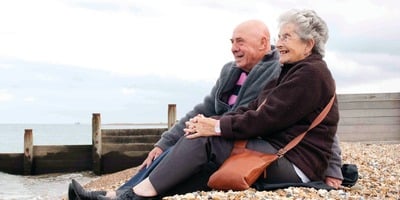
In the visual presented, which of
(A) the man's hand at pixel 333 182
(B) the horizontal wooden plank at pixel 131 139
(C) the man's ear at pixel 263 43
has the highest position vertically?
(C) the man's ear at pixel 263 43

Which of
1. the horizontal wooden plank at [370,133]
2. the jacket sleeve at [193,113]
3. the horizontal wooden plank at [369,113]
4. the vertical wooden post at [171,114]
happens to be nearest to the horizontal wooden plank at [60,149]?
the vertical wooden post at [171,114]

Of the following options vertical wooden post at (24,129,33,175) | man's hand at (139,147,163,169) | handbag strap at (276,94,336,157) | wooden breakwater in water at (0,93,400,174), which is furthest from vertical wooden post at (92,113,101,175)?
handbag strap at (276,94,336,157)

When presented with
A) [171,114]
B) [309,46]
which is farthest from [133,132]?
[309,46]

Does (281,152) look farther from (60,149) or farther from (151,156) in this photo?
(60,149)

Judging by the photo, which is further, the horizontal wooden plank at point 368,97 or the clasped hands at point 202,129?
the horizontal wooden plank at point 368,97

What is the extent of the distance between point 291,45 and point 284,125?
0.48 meters

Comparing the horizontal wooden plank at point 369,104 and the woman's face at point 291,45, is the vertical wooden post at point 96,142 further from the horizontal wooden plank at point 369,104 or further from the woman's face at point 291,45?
the woman's face at point 291,45

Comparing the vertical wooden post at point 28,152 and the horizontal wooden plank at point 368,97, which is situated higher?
the horizontal wooden plank at point 368,97

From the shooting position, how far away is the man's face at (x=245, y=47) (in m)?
4.11

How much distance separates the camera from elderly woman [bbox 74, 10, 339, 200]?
360 cm

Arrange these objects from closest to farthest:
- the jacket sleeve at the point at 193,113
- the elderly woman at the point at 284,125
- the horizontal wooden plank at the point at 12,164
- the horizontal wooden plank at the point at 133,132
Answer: the elderly woman at the point at 284,125
the jacket sleeve at the point at 193,113
the horizontal wooden plank at the point at 133,132
the horizontal wooden plank at the point at 12,164

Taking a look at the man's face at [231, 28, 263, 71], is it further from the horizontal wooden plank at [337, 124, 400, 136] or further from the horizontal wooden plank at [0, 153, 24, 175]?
the horizontal wooden plank at [0, 153, 24, 175]

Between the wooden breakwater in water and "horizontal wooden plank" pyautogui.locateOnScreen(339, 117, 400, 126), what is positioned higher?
"horizontal wooden plank" pyautogui.locateOnScreen(339, 117, 400, 126)

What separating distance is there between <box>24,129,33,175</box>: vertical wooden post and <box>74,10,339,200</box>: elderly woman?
15.0 m
